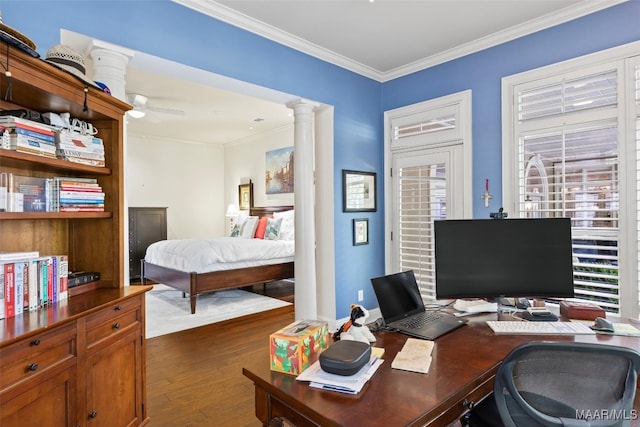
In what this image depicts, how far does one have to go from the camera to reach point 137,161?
7367 millimetres

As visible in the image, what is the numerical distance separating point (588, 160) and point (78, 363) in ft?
12.1

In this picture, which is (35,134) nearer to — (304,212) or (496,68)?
(304,212)

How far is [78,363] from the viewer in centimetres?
160

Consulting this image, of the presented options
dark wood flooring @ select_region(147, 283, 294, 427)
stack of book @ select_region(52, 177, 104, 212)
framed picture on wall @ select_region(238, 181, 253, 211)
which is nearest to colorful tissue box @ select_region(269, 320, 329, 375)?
dark wood flooring @ select_region(147, 283, 294, 427)

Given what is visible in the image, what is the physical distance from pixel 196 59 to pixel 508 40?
2.80 metres

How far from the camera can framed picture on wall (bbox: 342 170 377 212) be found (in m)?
3.96

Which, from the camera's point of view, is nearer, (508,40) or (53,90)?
(53,90)

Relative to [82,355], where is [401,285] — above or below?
above

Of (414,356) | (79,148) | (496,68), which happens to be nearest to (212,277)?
(79,148)

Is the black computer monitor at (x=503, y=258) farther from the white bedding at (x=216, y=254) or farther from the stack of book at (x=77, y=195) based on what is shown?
the white bedding at (x=216, y=254)

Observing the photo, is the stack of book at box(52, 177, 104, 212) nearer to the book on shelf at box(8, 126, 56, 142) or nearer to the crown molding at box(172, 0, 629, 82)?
the book on shelf at box(8, 126, 56, 142)

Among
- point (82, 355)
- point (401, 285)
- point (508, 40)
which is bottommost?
point (82, 355)

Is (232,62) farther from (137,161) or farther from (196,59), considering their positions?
(137,161)

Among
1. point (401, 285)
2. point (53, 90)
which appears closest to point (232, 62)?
point (53, 90)
